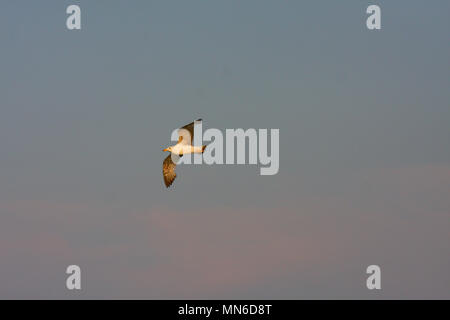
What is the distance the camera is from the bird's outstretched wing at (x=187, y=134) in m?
57.0

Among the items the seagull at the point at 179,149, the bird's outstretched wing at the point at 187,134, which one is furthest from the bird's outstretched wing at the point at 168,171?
the bird's outstretched wing at the point at 187,134

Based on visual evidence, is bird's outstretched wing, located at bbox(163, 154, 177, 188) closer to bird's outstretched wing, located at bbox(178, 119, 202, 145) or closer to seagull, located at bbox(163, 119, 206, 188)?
seagull, located at bbox(163, 119, 206, 188)

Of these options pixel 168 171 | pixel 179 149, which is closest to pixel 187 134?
pixel 179 149

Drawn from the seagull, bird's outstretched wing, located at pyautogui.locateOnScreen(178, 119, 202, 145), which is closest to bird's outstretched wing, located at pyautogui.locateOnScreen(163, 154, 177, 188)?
the seagull

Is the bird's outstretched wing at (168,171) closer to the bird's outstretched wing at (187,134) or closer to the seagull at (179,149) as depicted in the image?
the seagull at (179,149)

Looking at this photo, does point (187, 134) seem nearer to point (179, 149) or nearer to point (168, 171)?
point (179, 149)

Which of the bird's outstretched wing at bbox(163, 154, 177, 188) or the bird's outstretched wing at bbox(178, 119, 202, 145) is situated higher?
the bird's outstretched wing at bbox(178, 119, 202, 145)

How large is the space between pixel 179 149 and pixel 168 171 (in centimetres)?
164

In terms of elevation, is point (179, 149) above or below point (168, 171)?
above

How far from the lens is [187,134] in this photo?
57219 mm

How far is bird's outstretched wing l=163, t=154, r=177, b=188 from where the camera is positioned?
56625 millimetres

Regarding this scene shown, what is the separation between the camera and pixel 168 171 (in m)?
56.9

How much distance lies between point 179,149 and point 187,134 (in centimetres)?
120
